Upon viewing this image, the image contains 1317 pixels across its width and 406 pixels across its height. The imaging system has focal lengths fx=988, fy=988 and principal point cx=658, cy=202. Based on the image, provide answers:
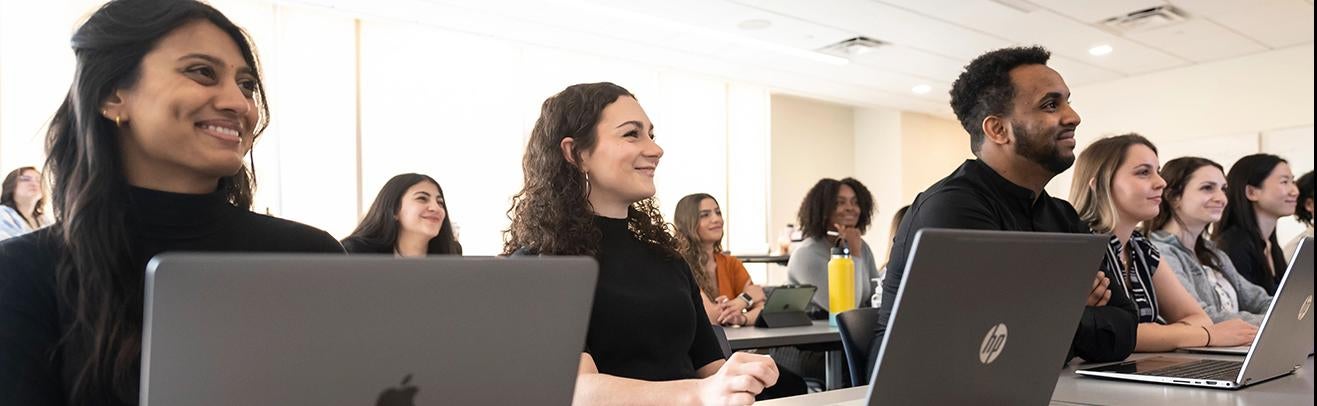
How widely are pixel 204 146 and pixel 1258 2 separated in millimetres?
6186

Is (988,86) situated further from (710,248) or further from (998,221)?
(710,248)

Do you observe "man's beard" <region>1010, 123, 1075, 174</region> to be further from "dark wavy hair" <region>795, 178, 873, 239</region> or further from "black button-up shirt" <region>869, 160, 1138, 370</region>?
"dark wavy hair" <region>795, 178, 873, 239</region>

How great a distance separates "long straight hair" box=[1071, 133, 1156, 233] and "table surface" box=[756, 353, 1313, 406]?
90 centimetres

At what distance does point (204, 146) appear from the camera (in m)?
1.18

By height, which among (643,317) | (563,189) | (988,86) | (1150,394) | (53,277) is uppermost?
(988,86)

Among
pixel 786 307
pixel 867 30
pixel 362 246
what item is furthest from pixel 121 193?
pixel 867 30

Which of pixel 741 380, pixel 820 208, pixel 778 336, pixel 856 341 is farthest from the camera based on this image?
pixel 820 208

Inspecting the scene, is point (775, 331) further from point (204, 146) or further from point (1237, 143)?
point (1237, 143)

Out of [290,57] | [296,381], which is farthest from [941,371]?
[290,57]

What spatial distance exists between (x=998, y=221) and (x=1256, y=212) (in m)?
2.42

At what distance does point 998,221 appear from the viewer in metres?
2.02

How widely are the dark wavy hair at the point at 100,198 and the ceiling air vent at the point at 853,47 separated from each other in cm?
565

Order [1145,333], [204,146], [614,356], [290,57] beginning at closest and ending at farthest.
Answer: [204,146], [614,356], [1145,333], [290,57]

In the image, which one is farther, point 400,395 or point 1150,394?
point 1150,394
